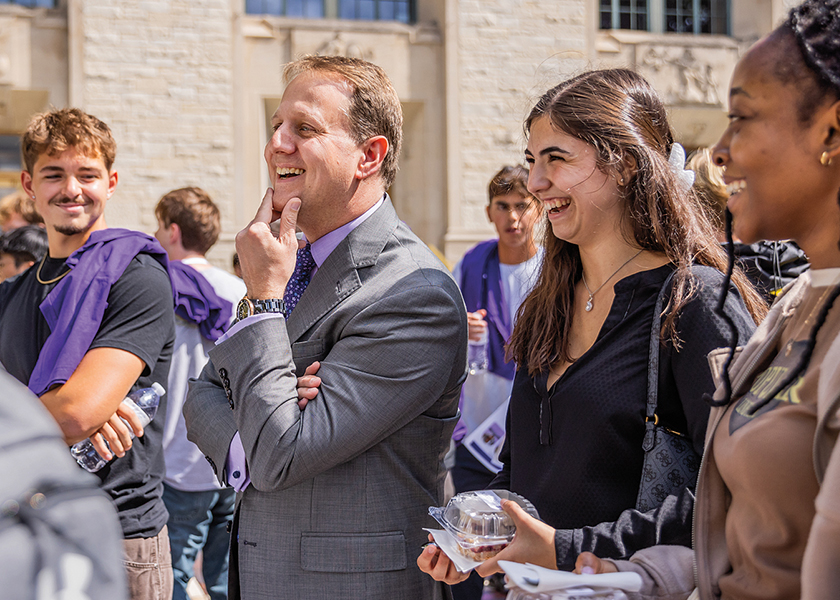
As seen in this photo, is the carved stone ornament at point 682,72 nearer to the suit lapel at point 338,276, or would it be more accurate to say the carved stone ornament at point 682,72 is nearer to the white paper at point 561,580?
the suit lapel at point 338,276

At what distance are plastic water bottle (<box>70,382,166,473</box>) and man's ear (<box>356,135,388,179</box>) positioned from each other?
111 centimetres

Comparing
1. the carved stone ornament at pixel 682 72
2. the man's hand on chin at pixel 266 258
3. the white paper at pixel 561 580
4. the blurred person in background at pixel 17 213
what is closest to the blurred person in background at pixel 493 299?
the man's hand on chin at pixel 266 258

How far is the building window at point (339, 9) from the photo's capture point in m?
12.3

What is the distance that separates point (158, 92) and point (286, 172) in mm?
10059

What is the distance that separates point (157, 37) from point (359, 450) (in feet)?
35.7

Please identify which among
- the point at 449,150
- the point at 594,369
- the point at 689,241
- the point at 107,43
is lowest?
the point at 594,369

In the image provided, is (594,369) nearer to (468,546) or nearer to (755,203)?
(468,546)

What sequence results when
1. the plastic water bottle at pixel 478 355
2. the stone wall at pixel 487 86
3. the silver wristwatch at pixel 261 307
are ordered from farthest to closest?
the stone wall at pixel 487 86 < the plastic water bottle at pixel 478 355 < the silver wristwatch at pixel 261 307

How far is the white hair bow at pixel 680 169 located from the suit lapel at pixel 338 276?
0.80 m

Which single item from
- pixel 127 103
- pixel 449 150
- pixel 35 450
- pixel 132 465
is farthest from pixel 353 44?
pixel 35 450

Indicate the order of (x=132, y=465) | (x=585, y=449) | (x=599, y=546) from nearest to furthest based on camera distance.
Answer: (x=599, y=546), (x=585, y=449), (x=132, y=465)

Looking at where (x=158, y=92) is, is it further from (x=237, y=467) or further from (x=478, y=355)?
(x=237, y=467)

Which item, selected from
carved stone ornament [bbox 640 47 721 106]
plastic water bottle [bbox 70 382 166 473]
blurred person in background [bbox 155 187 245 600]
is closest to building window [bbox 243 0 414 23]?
carved stone ornament [bbox 640 47 721 106]

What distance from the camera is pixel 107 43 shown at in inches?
438
